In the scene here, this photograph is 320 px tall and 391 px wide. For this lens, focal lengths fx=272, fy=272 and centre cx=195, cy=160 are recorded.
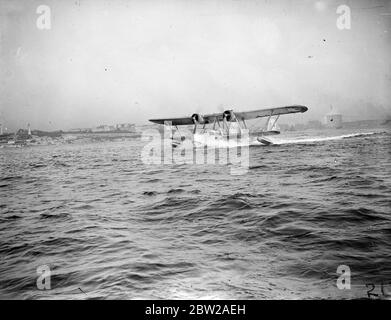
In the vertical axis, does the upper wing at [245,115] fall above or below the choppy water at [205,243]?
above

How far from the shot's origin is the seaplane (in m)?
31.3

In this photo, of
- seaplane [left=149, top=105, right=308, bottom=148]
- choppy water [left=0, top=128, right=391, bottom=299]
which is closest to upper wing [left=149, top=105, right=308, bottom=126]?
seaplane [left=149, top=105, right=308, bottom=148]

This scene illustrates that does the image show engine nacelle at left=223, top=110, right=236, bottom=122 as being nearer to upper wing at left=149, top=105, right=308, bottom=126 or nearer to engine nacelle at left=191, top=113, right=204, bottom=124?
upper wing at left=149, top=105, right=308, bottom=126

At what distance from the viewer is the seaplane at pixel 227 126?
31.3m

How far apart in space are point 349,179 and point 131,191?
984cm

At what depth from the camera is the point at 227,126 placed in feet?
113

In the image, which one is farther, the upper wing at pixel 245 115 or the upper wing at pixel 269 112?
the upper wing at pixel 245 115

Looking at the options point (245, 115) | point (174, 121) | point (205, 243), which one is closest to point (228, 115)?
point (245, 115)

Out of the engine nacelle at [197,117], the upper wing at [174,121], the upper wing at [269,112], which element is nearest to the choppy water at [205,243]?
the upper wing at [269,112]

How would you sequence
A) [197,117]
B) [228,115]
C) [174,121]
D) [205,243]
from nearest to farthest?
[205,243] → [228,115] → [197,117] → [174,121]

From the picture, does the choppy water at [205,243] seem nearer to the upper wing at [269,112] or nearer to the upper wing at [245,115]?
the upper wing at [269,112]

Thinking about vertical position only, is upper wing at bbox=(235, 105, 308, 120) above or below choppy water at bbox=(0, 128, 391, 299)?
above

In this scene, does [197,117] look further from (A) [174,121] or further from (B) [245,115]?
(B) [245,115]
